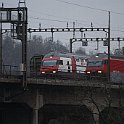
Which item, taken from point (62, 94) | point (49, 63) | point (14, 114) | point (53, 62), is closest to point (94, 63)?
point (53, 62)

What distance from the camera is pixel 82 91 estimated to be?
47844 mm

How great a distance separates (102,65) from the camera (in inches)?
2343

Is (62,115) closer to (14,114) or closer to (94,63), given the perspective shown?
(14,114)

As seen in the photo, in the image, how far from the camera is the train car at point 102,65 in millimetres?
59219

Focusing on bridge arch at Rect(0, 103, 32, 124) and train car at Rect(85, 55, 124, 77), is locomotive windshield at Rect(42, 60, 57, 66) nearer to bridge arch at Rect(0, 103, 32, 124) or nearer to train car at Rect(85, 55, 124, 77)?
train car at Rect(85, 55, 124, 77)

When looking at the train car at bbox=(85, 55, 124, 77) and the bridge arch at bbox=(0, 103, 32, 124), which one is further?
the train car at bbox=(85, 55, 124, 77)

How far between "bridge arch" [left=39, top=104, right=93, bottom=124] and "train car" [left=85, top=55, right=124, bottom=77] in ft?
17.2

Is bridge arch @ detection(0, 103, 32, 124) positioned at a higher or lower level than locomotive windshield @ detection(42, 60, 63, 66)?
lower

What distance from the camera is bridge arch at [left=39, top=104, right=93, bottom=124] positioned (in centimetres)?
5648

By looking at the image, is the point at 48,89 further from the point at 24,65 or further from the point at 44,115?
the point at 44,115

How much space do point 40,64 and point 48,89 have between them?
17.5m

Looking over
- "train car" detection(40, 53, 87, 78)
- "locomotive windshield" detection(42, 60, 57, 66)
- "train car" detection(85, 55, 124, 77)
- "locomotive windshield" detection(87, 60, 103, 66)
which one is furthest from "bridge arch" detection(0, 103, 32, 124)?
"locomotive windshield" detection(87, 60, 103, 66)

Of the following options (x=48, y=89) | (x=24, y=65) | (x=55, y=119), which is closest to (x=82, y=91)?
(x=48, y=89)

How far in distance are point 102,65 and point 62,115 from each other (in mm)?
8285
